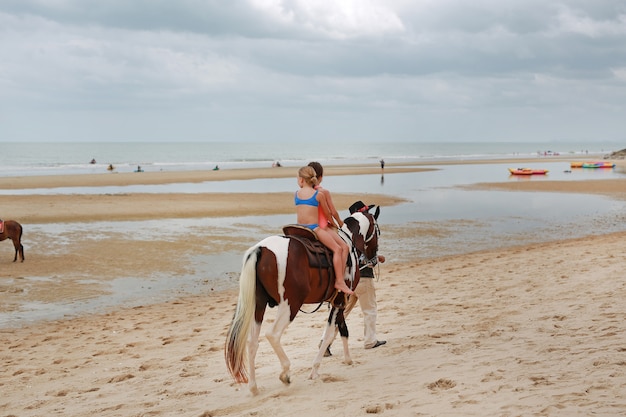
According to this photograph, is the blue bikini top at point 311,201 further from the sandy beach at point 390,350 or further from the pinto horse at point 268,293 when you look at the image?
the sandy beach at point 390,350

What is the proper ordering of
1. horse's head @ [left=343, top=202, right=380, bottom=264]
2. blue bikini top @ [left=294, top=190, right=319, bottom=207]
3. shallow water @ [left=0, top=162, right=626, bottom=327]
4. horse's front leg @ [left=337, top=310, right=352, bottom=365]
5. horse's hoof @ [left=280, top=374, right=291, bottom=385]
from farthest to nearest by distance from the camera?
1. shallow water @ [left=0, top=162, right=626, bottom=327]
2. horse's head @ [left=343, top=202, right=380, bottom=264]
3. horse's front leg @ [left=337, top=310, right=352, bottom=365]
4. blue bikini top @ [left=294, top=190, right=319, bottom=207]
5. horse's hoof @ [left=280, top=374, right=291, bottom=385]

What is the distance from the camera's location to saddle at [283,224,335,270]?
672 centimetres

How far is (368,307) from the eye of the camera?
8.28 metres

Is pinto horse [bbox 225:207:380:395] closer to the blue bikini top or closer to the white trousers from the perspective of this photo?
the blue bikini top

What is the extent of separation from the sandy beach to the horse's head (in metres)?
1.40

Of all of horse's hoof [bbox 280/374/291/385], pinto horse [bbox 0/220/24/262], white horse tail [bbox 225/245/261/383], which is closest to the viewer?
white horse tail [bbox 225/245/261/383]

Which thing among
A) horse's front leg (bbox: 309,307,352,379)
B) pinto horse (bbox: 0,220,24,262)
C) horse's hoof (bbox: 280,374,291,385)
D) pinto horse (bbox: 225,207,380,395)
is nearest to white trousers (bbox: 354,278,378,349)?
horse's front leg (bbox: 309,307,352,379)

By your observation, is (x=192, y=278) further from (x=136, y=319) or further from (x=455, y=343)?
(x=455, y=343)

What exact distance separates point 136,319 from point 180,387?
170 inches

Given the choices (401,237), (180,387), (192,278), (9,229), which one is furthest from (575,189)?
(180,387)

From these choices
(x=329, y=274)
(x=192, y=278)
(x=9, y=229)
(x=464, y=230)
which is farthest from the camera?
(x=464, y=230)

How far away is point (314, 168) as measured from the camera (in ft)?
22.8

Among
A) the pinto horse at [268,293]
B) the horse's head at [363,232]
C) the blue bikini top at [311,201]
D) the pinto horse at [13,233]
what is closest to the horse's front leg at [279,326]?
the pinto horse at [268,293]

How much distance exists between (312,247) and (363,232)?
131cm
